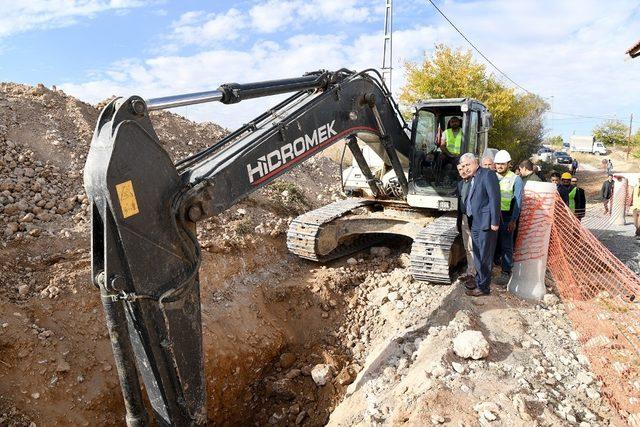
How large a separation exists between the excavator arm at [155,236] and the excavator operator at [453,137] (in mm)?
3741

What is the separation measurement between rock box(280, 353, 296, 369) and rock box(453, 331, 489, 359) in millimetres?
2080

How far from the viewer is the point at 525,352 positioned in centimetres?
461

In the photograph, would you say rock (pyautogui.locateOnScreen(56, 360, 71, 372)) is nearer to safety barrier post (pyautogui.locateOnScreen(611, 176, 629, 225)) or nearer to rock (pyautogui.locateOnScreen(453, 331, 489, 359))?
rock (pyautogui.locateOnScreen(453, 331, 489, 359))

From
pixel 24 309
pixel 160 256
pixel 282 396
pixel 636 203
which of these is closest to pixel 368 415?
pixel 282 396

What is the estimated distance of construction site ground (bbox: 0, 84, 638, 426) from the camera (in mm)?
4098

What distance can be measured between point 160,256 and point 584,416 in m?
3.33

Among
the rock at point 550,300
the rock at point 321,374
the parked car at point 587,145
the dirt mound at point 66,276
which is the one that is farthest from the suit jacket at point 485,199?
the parked car at point 587,145

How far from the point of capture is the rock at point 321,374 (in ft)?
17.4

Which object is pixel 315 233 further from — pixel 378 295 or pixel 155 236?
pixel 155 236

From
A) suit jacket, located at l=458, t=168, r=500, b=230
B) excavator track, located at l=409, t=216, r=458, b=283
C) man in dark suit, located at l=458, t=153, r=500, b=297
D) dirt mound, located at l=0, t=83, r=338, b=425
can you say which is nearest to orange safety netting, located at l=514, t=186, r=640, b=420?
man in dark suit, located at l=458, t=153, r=500, b=297

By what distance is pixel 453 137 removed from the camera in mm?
6945

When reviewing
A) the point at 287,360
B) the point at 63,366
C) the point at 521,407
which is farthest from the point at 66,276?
the point at 521,407

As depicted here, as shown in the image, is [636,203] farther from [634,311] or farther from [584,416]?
[584,416]

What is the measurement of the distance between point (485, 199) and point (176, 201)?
12.1ft
